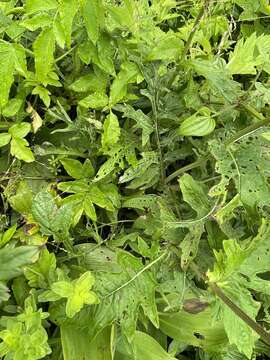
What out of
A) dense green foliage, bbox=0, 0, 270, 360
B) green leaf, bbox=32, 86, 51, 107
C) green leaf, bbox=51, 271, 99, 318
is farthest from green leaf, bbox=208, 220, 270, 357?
green leaf, bbox=32, 86, 51, 107

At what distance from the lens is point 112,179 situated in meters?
1.56

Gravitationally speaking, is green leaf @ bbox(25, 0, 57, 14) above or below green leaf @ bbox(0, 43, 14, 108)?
above

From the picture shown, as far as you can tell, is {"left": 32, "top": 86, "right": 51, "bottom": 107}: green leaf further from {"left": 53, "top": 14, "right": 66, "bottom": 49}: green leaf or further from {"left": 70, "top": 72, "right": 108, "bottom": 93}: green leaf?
{"left": 53, "top": 14, "right": 66, "bottom": 49}: green leaf

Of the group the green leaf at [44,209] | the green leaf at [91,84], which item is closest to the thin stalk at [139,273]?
the green leaf at [44,209]

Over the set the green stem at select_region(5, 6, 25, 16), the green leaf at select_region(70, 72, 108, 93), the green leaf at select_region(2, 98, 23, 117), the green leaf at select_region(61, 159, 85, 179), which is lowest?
the green leaf at select_region(61, 159, 85, 179)

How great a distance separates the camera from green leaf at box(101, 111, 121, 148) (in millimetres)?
1456

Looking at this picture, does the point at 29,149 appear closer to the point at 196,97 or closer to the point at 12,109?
the point at 12,109

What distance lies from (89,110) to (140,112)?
137mm

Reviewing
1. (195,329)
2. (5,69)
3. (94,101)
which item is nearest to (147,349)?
(195,329)

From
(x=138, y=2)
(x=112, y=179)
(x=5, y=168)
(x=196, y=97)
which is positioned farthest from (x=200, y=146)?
(x=5, y=168)

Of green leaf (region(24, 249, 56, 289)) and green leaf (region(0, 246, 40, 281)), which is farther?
green leaf (region(24, 249, 56, 289))

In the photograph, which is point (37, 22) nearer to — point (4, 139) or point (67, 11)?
point (67, 11)

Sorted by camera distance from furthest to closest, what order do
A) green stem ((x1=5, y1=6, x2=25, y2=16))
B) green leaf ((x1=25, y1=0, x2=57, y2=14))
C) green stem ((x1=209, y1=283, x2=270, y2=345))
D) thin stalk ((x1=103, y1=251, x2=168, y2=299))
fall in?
green stem ((x1=5, y1=6, x2=25, y2=16)) → thin stalk ((x1=103, y1=251, x2=168, y2=299)) → green leaf ((x1=25, y1=0, x2=57, y2=14)) → green stem ((x1=209, y1=283, x2=270, y2=345))

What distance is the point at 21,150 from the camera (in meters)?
1.48
